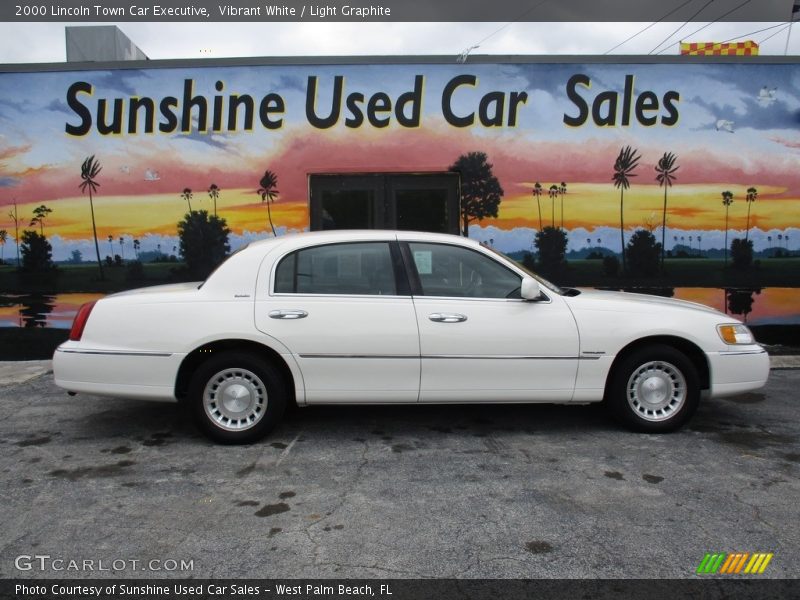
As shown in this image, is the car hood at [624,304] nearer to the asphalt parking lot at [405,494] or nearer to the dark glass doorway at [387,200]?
the asphalt parking lot at [405,494]

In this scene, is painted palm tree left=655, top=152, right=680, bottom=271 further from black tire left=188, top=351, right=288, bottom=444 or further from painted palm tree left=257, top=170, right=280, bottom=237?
black tire left=188, top=351, right=288, bottom=444

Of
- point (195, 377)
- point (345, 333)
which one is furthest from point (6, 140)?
point (345, 333)

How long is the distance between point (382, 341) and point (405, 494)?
1.22 metres

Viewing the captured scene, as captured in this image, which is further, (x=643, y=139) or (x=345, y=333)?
(x=643, y=139)

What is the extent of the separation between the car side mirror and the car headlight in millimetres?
1503

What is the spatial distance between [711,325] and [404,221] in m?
4.75

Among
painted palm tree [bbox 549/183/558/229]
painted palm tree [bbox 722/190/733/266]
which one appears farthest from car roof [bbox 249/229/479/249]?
painted palm tree [bbox 722/190/733/266]

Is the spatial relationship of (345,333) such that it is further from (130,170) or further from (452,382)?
(130,170)

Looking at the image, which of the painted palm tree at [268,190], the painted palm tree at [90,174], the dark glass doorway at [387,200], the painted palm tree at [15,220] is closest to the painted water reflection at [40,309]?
the painted palm tree at [15,220]

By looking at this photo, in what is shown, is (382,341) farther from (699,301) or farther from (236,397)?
(699,301)

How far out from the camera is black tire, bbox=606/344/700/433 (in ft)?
16.3

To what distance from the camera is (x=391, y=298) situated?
16.1ft

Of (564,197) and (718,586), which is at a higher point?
(564,197)

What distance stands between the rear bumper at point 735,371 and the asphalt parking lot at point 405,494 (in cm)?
40
